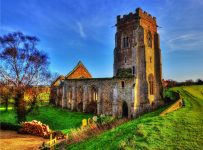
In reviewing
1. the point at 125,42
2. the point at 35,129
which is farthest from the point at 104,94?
the point at 35,129

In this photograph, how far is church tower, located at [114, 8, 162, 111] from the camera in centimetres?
4128

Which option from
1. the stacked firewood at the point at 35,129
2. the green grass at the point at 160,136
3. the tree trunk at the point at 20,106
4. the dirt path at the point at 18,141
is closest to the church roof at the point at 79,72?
the tree trunk at the point at 20,106

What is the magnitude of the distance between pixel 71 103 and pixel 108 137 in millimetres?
30250

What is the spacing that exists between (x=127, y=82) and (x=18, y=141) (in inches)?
853

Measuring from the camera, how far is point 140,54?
42.0 m

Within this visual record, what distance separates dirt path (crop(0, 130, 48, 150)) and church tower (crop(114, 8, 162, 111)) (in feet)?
71.1

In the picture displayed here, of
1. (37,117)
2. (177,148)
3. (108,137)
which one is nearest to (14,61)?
(37,117)

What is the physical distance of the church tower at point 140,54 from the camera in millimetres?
41281

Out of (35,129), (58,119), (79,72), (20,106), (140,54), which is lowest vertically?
(58,119)

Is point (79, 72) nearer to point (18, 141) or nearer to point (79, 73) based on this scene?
point (79, 73)

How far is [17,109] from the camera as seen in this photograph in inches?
1129

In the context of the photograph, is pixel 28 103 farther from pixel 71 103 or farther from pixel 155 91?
pixel 155 91

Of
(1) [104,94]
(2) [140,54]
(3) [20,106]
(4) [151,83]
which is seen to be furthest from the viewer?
(4) [151,83]

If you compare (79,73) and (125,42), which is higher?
(125,42)
